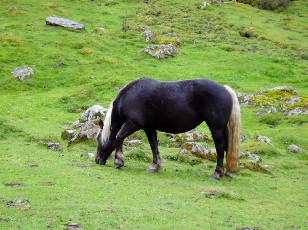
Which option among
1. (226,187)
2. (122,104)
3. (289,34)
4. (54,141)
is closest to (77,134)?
(54,141)

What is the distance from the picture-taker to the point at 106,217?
10141mm

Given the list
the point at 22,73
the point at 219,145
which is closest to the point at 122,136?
the point at 219,145

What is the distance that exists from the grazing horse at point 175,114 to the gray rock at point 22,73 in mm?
18414

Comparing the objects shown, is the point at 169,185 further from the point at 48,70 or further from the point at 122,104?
the point at 48,70

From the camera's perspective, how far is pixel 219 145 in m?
15.1

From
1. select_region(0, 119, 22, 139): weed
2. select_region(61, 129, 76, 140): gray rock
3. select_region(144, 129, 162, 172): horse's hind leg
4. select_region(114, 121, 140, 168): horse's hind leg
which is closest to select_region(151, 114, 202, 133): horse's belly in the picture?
select_region(144, 129, 162, 172): horse's hind leg

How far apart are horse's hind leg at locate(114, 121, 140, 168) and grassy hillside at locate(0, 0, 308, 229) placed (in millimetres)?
298

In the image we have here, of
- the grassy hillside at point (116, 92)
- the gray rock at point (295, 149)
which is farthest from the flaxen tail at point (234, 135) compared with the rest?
the gray rock at point (295, 149)

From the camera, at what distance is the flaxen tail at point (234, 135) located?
48.5 feet

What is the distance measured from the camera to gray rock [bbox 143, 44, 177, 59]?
3925cm

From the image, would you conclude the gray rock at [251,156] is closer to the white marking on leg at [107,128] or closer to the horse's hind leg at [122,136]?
the horse's hind leg at [122,136]

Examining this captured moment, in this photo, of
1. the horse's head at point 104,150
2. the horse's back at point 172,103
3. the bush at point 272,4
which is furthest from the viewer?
the bush at point 272,4

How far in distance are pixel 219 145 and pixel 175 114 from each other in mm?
1724

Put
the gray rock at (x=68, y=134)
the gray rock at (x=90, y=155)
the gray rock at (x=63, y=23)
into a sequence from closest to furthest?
the gray rock at (x=90, y=155) < the gray rock at (x=68, y=134) < the gray rock at (x=63, y=23)
